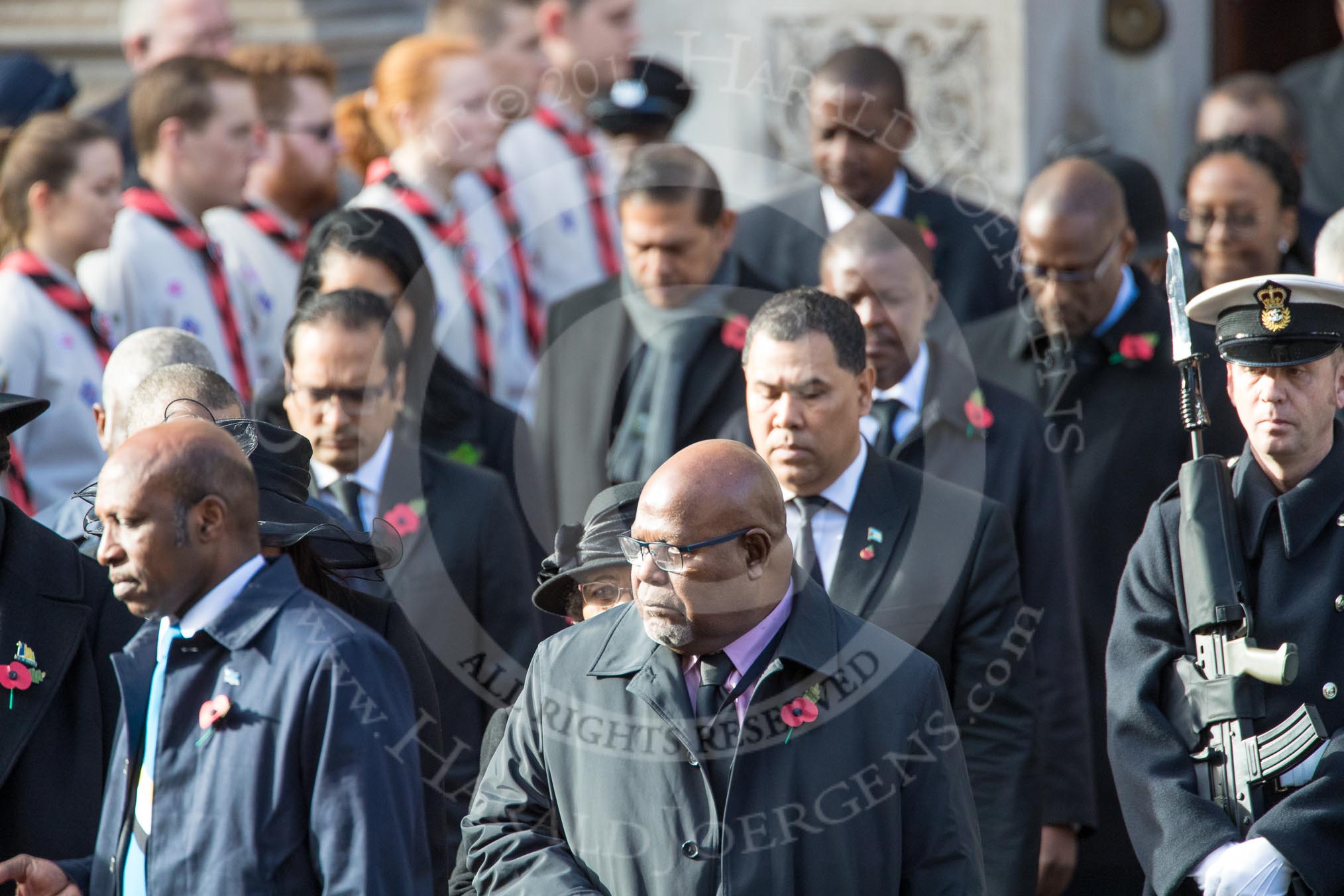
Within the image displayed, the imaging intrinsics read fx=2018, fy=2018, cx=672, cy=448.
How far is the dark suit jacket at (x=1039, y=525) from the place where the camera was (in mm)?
5152

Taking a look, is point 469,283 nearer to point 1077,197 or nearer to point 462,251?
point 462,251

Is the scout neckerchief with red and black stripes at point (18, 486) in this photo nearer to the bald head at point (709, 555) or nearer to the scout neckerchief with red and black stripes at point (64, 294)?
the scout neckerchief with red and black stripes at point (64, 294)

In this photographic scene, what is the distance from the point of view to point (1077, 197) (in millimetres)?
5910

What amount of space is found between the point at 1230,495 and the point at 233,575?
2189 mm

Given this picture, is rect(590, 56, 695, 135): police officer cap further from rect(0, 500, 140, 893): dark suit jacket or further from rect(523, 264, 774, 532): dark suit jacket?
rect(0, 500, 140, 893): dark suit jacket

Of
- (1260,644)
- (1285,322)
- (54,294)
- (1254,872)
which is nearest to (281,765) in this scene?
(1254,872)

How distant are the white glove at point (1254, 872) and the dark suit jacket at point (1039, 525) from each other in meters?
0.87

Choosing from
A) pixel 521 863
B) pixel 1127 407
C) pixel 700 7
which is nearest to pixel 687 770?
pixel 521 863

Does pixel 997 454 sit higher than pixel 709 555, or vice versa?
pixel 997 454

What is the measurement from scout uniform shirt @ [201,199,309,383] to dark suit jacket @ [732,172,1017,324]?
1640 millimetres

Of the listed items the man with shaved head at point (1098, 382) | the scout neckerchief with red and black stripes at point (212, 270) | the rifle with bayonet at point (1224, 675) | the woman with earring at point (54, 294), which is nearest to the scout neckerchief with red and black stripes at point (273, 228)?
the scout neckerchief with red and black stripes at point (212, 270)

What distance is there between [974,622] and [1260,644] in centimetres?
73

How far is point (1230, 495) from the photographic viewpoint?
4457 millimetres

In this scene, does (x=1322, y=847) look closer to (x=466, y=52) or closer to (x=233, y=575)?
(x=233, y=575)
